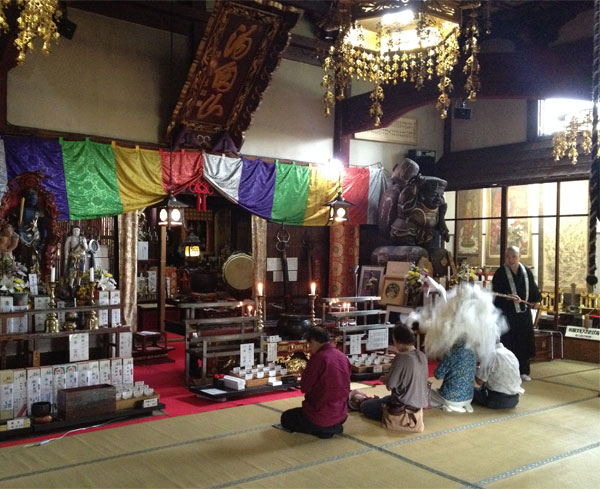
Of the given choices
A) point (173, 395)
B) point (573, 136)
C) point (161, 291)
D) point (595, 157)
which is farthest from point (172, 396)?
point (573, 136)

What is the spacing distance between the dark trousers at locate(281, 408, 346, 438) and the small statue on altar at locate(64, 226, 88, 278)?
157 inches

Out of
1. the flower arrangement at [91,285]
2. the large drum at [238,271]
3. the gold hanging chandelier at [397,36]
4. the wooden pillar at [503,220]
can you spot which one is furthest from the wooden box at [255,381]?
the wooden pillar at [503,220]

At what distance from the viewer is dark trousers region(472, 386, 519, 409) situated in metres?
5.89

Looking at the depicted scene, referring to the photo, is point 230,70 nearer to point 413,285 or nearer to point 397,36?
point 397,36

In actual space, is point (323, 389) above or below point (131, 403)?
above

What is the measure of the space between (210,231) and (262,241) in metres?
4.63

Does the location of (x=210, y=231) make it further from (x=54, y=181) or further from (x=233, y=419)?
(x=233, y=419)

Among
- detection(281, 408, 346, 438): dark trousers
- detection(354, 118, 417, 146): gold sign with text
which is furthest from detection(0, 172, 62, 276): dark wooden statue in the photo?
Result: detection(354, 118, 417, 146): gold sign with text

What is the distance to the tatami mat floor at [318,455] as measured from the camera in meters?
4.01

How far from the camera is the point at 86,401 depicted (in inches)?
207

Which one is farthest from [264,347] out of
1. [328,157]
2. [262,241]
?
[328,157]

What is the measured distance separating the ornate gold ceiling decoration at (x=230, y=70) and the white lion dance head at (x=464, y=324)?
469 cm

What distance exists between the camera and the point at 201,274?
12484mm

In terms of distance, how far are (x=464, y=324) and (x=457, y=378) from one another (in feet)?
1.77
